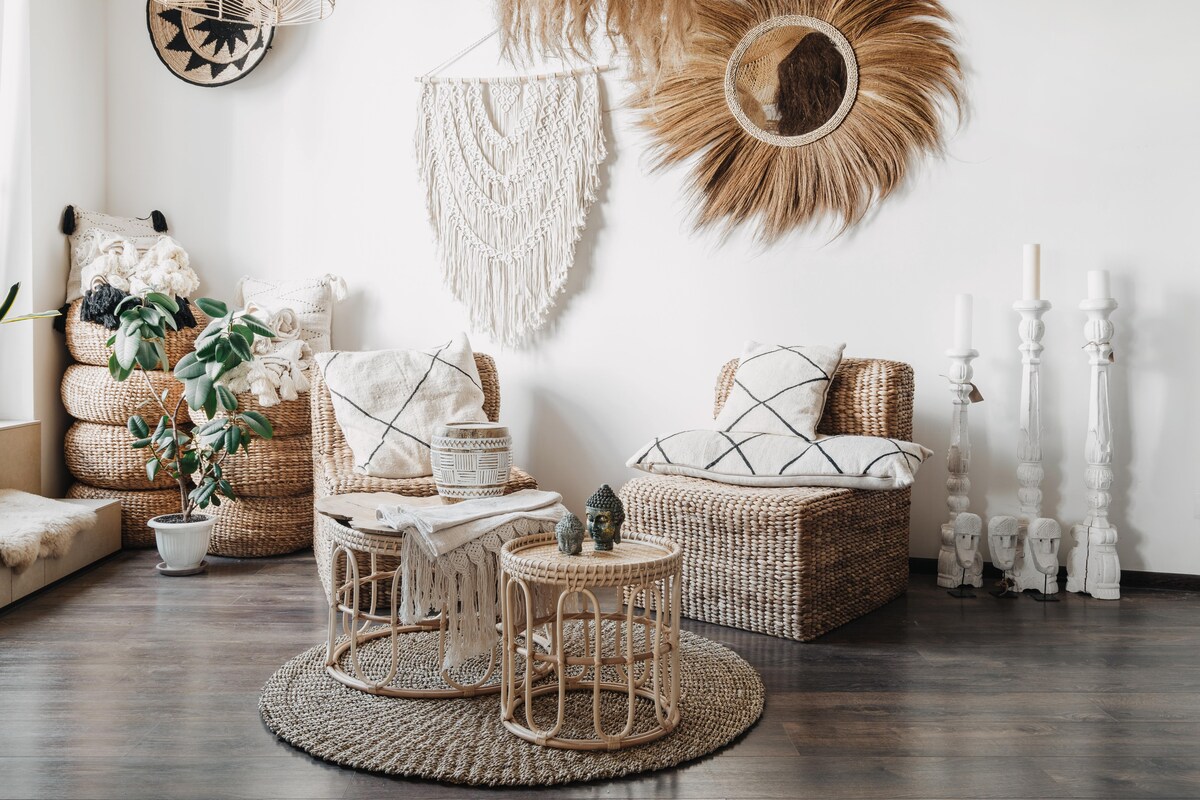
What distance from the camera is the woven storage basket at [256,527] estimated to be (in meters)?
3.35

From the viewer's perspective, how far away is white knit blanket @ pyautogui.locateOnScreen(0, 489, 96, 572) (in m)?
2.65

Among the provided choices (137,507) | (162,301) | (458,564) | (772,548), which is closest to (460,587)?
(458,564)

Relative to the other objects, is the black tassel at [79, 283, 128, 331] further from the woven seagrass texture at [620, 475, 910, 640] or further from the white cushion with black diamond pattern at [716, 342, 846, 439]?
the white cushion with black diamond pattern at [716, 342, 846, 439]

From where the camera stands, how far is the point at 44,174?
3.46m

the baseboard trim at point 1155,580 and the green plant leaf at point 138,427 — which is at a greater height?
the green plant leaf at point 138,427

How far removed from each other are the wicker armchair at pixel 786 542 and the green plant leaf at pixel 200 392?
1.35 metres

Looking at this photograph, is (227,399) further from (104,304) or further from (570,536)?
(570,536)

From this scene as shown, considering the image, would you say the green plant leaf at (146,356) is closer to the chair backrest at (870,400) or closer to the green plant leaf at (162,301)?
the green plant leaf at (162,301)

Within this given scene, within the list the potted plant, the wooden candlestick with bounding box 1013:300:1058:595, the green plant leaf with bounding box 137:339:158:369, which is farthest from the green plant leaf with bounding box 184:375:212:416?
the wooden candlestick with bounding box 1013:300:1058:595

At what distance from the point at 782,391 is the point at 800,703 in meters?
1.13

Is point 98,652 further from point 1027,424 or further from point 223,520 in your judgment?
point 1027,424

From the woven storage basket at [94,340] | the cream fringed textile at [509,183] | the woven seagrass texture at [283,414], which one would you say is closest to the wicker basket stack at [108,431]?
the woven storage basket at [94,340]

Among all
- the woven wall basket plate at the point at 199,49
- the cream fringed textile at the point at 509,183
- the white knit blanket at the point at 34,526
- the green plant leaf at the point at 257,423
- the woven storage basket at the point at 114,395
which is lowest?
the white knit blanket at the point at 34,526

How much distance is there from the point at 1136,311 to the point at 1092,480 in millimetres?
581
